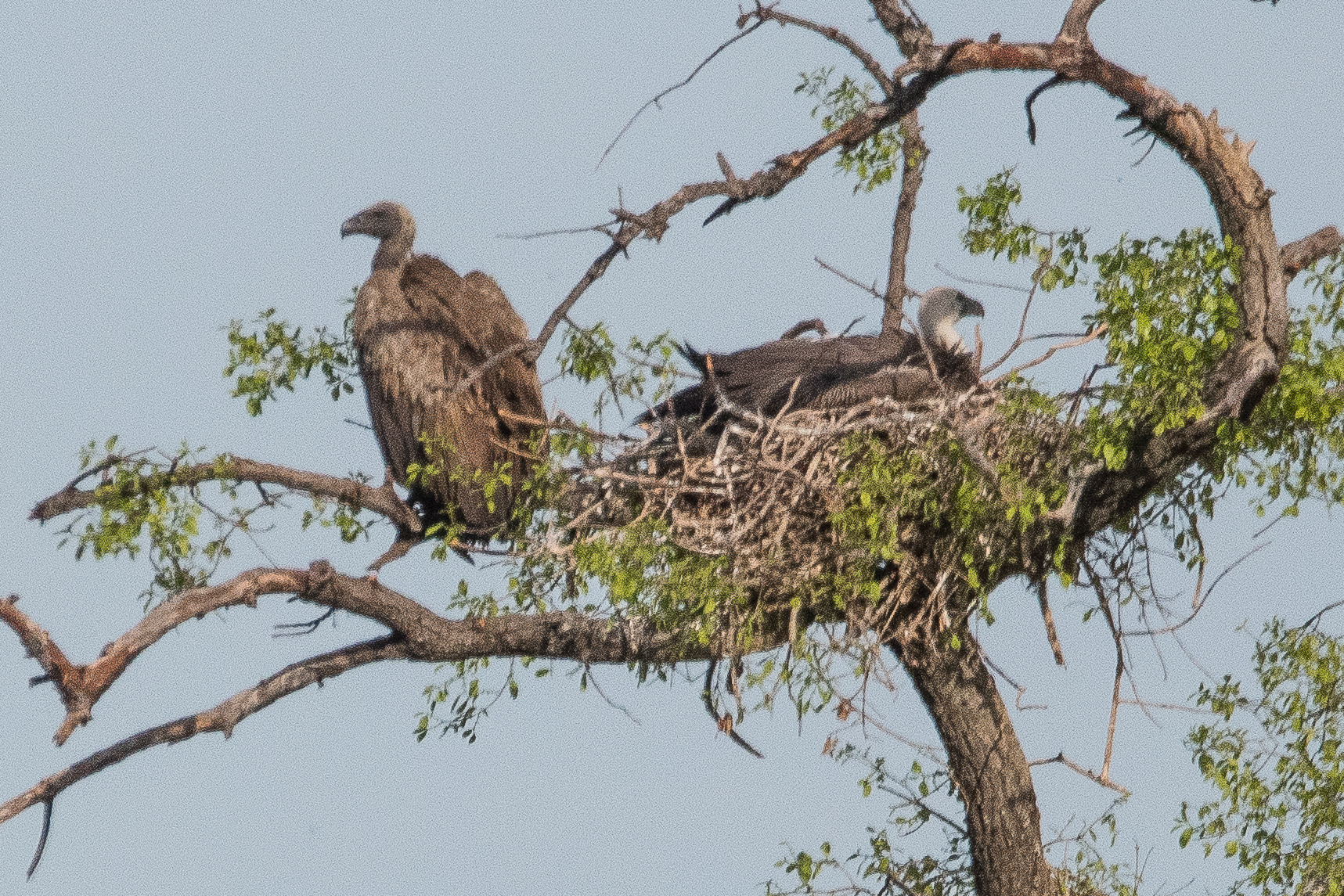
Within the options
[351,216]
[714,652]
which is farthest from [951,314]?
[351,216]

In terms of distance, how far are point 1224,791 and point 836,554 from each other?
1856 mm

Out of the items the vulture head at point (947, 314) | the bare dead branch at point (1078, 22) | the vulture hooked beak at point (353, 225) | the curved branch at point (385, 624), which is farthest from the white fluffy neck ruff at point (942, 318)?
the vulture hooked beak at point (353, 225)

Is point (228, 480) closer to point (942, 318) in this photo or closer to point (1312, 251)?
point (942, 318)

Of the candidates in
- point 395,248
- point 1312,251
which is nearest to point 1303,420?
point 1312,251

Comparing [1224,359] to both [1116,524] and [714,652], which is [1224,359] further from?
[714,652]

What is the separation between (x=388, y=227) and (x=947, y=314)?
3173mm

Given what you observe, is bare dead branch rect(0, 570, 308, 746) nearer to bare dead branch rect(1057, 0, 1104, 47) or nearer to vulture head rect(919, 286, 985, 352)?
vulture head rect(919, 286, 985, 352)

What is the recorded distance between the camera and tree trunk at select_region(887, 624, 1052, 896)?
7188mm

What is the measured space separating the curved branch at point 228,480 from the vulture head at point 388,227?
7.54 ft

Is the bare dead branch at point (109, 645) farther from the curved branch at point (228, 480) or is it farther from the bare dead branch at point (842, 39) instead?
the bare dead branch at point (842, 39)

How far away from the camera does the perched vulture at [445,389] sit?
8.20 meters

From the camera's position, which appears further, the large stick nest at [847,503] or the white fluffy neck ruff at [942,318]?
the white fluffy neck ruff at [942,318]

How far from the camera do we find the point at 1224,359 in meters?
6.28

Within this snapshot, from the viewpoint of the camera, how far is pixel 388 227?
927 centimetres
